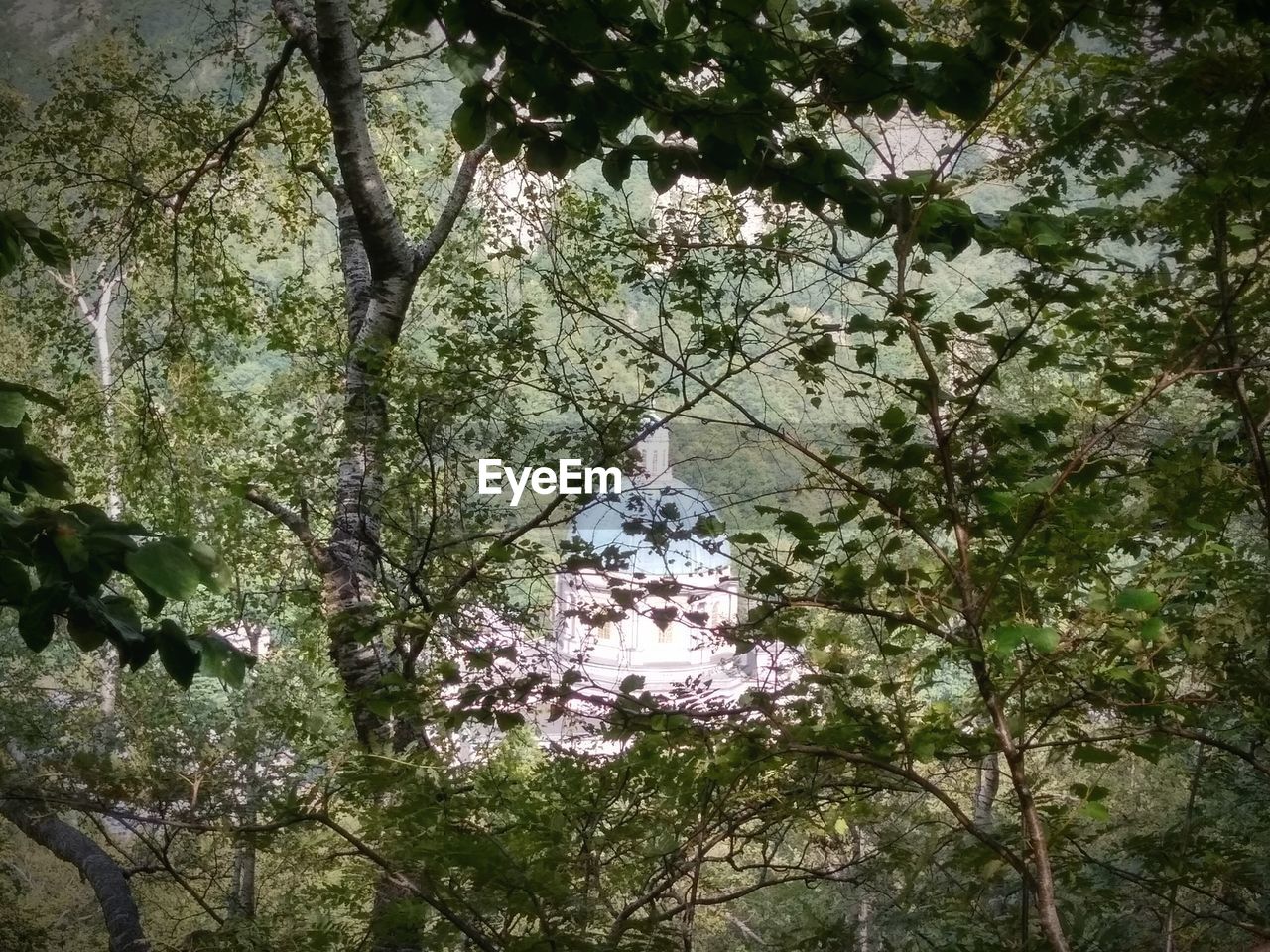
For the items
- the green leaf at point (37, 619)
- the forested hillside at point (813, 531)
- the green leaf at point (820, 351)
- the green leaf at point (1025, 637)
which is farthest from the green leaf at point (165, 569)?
the green leaf at point (820, 351)

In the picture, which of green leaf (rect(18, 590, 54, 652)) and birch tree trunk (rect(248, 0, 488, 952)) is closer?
Result: green leaf (rect(18, 590, 54, 652))

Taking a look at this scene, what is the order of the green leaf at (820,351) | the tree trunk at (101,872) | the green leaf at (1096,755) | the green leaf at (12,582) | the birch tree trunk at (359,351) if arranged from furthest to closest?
the tree trunk at (101,872) → the birch tree trunk at (359,351) → the green leaf at (820,351) → the green leaf at (1096,755) → the green leaf at (12,582)

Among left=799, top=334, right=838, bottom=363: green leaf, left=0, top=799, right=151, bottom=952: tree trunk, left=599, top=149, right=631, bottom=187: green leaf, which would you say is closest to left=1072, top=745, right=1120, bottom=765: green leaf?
left=799, top=334, right=838, bottom=363: green leaf

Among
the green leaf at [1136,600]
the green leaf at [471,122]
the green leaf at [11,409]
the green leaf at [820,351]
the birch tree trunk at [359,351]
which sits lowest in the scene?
the green leaf at [1136,600]

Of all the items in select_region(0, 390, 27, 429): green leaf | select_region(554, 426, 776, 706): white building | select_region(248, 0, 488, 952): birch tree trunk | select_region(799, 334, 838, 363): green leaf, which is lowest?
select_region(0, 390, 27, 429): green leaf

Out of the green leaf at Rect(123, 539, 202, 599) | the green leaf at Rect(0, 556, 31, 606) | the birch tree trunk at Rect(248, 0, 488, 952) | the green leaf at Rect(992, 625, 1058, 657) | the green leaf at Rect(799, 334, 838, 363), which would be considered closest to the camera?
the green leaf at Rect(123, 539, 202, 599)

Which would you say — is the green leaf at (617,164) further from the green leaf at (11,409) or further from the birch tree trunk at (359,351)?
the birch tree trunk at (359,351)

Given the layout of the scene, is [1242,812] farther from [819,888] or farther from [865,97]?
[865,97]

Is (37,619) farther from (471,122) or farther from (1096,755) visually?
(1096,755)

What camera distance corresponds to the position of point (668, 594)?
1253 millimetres

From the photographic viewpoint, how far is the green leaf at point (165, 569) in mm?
621

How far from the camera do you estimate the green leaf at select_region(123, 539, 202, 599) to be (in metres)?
0.62

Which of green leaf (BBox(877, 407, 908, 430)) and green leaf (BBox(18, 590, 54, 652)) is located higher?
green leaf (BBox(877, 407, 908, 430))

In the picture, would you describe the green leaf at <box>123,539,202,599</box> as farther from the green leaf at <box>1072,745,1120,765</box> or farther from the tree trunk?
the tree trunk
